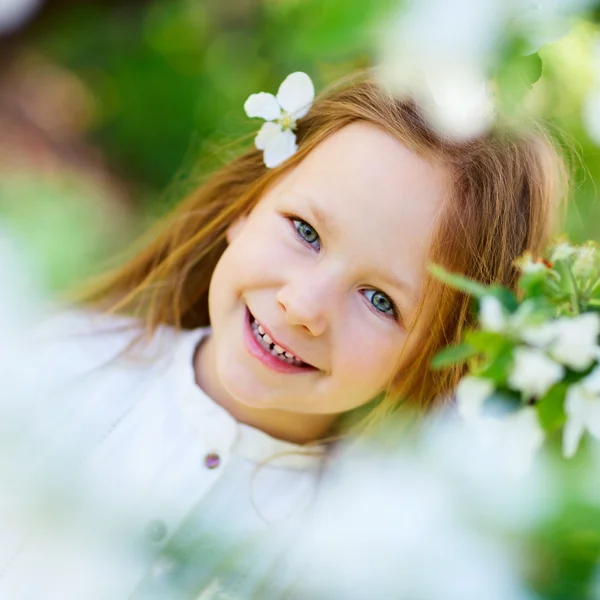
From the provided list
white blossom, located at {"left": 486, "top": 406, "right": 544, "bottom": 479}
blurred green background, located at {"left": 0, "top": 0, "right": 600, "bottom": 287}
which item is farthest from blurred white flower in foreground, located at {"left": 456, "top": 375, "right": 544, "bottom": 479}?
blurred green background, located at {"left": 0, "top": 0, "right": 600, "bottom": 287}

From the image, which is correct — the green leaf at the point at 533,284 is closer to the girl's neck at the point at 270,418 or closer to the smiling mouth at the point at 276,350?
the smiling mouth at the point at 276,350

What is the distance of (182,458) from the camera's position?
4.23 feet

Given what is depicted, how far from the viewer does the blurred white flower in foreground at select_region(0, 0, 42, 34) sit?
229 cm

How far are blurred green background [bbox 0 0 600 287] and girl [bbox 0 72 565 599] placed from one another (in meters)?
0.69

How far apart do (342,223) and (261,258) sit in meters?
0.14

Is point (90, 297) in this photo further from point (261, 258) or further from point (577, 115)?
point (577, 115)

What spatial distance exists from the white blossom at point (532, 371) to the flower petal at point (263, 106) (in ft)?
2.25

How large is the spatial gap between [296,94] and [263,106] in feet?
0.18

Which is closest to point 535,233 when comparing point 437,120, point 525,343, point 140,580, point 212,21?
point 437,120

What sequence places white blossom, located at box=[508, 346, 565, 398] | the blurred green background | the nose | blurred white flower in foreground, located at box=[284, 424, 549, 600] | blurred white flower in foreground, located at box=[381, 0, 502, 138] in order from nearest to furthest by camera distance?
white blossom, located at box=[508, 346, 565, 398]
the nose
blurred white flower in foreground, located at box=[381, 0, 502, 138]
blurred white flower in foreground, located at box=[284, 424, 549, 600]
the blurred green background

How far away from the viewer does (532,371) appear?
674 millimetres

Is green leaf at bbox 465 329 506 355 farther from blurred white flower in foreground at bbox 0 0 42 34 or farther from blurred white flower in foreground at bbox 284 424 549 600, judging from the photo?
blurred white flower in foreground at bbox 0 0 42 34

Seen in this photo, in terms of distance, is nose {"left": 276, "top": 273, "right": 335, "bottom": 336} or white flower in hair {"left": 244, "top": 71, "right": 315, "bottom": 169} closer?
nose {"left": 276, "top": 273, "right": 335, "bottom": 336}

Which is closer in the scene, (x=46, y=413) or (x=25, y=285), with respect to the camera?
(x=46, y=413)
